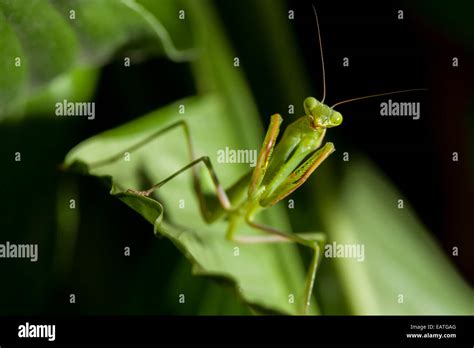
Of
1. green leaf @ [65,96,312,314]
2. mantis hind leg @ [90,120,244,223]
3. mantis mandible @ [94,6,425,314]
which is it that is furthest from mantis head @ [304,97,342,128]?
green leaf @ [65,96,312,314]

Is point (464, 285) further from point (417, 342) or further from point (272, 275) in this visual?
point (272, 275)

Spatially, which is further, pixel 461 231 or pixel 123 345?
pixel 461 231

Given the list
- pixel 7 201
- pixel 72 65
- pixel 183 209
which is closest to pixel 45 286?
pixel 7 201

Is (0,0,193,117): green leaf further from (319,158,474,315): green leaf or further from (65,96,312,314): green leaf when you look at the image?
(319,158,474,315): green leaf

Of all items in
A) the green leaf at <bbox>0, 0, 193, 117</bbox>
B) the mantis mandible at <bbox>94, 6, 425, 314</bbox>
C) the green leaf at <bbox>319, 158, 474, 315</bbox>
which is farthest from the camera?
the green leaf at <bbox>319, 158, 474, 315</bbox>

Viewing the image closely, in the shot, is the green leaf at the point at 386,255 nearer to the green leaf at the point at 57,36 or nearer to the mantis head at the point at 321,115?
the mantis head at the point at 321,115

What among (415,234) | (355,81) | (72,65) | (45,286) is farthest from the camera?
(415,234)
